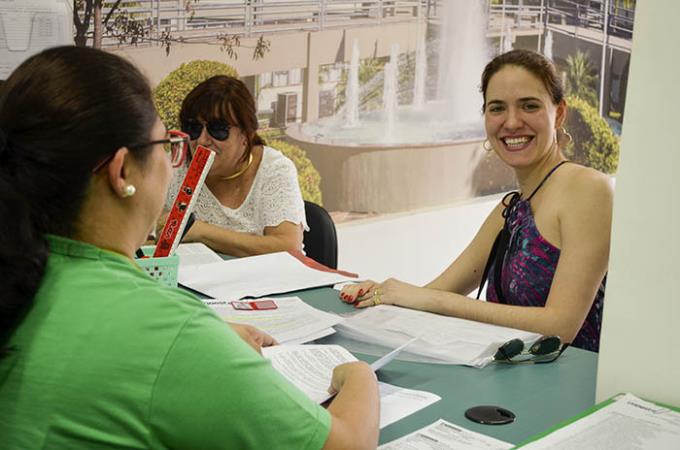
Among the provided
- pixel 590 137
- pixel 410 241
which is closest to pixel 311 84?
pixel 410 241

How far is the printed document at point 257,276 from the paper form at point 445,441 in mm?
960

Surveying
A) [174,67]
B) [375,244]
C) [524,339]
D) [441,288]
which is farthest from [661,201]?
[375,244]

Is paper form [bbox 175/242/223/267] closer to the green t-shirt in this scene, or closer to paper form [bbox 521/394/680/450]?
paper form [bbox 521/394/680/450]

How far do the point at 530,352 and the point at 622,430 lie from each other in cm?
44

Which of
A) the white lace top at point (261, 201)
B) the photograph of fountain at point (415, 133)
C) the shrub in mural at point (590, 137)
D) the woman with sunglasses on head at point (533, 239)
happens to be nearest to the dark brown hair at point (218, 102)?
the white lace top at point (261, 201)

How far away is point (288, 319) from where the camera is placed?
2.09m

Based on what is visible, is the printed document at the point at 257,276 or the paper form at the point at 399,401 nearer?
the paper form at the point at 399,401

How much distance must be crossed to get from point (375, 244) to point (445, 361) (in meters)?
3.53

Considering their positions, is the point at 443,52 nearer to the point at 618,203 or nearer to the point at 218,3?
the point at 218,3

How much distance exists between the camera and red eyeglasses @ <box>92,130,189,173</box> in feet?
3.60

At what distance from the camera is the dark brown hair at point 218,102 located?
126 inches

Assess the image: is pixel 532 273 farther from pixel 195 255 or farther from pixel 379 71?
pixel 379 71

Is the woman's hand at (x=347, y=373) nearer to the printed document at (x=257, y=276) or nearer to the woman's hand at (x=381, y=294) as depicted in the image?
the woman's hand at (x=381, y=294)

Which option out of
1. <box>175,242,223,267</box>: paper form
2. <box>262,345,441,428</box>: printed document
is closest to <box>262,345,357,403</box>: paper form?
<box>262,345,441,428</box>: printed document
